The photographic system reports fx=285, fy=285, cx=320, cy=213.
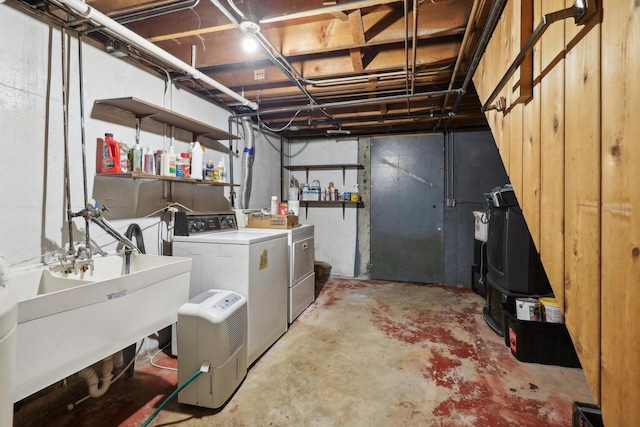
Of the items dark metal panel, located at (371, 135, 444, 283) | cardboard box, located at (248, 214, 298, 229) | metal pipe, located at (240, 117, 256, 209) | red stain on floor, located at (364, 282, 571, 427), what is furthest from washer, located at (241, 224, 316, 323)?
dark metal panel, located at (371, 135, 444, 283)

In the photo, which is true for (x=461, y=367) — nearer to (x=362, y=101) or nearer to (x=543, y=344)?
(x=543, y=344)

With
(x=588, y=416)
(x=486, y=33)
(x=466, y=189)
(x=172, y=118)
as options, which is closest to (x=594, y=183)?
(x=588, y=416)

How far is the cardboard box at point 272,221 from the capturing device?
2.79 meters

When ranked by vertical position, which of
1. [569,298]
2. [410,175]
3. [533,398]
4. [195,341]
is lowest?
[533,398]

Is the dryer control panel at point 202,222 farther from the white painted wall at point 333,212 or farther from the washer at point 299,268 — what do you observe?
the white painted wall at point 333,212

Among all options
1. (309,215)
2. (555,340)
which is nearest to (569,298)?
(555,340)

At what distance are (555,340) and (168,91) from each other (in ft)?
11.8

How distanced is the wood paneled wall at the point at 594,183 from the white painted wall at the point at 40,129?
2.32 m

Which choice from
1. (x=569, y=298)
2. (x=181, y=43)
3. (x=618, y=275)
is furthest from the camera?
(x=181, y=43)

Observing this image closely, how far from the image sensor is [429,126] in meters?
4.09

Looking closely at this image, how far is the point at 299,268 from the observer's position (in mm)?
2883

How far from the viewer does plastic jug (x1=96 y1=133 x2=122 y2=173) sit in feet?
5.77

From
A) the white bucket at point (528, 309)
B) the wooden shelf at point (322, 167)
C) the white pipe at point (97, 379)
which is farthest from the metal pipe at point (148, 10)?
the wooden shelf at point (322, 167)

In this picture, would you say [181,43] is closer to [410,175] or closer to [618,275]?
[618,275]
